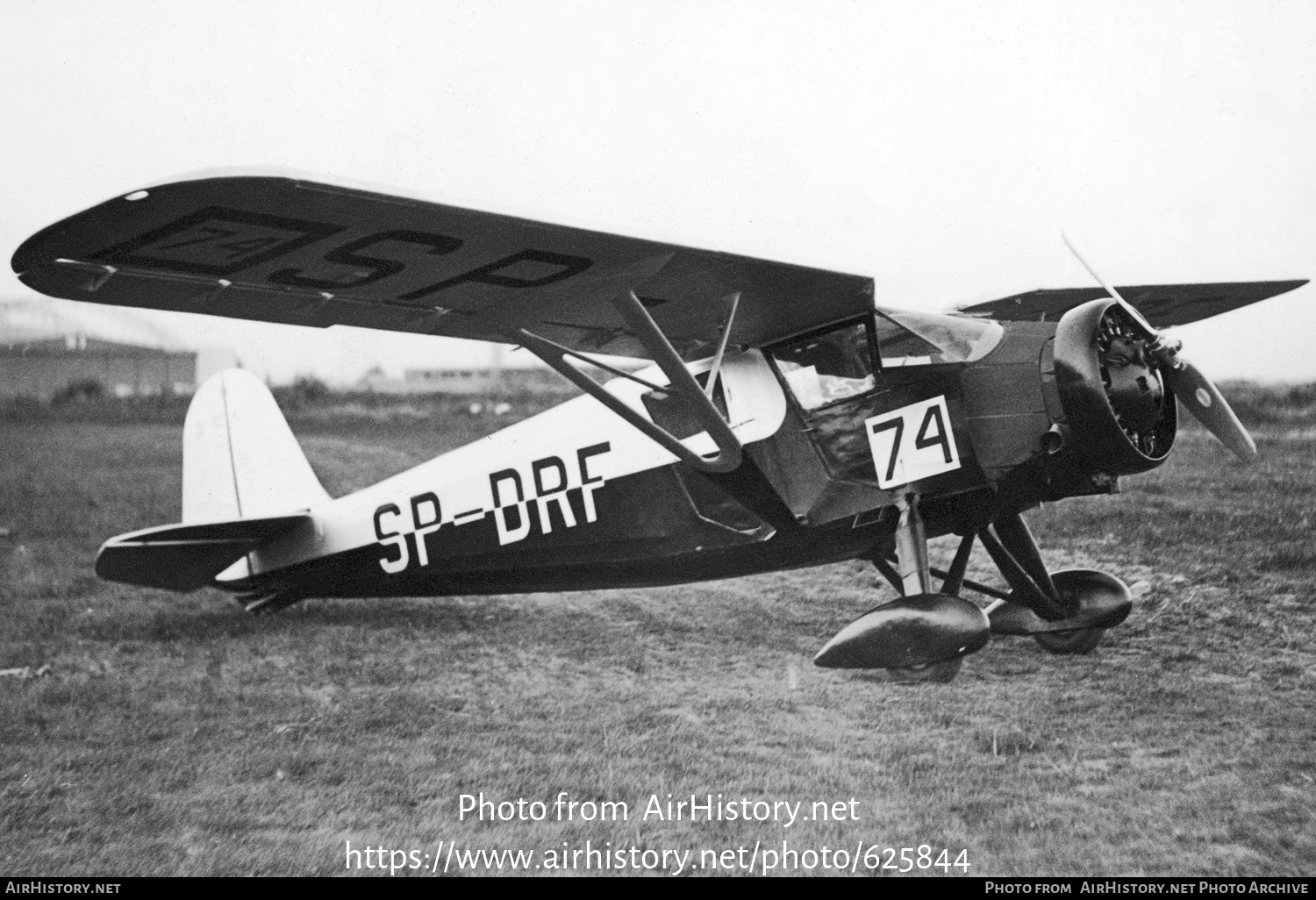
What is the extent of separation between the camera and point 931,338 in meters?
3.76

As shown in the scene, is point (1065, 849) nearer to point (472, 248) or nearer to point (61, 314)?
point (472, 248)

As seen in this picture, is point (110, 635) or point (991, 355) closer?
point (991, 355)

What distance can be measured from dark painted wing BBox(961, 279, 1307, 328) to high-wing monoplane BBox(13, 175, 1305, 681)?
16mm

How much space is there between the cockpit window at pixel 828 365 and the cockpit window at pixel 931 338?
9 centimetres

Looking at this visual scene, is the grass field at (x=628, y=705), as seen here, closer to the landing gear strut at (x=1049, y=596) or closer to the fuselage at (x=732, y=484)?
the landing gear strut at (x=1049, y=596)

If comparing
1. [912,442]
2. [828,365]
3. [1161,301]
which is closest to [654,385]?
[828,365]

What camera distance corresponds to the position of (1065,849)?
3.36 m

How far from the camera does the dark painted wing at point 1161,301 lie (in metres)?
4.55

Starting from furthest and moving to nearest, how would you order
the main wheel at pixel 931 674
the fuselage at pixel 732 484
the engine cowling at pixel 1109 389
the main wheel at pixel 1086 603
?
the main wheel at pixel 1086 603
the main wheel at pixel 931 674
the fuselage at pixel 732 484
the engine cowling at pixel 1109 389

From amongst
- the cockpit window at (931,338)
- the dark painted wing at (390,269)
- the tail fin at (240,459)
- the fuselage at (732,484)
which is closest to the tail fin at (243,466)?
the tail fin at (240,459)

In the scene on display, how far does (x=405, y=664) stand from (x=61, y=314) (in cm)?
219

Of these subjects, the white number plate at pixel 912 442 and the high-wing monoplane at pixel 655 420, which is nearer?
the high-wing monoplane at pixel 655 420

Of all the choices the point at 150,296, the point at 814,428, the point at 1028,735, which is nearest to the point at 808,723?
the point at 1028,735

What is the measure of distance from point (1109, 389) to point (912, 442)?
2.31 feet
